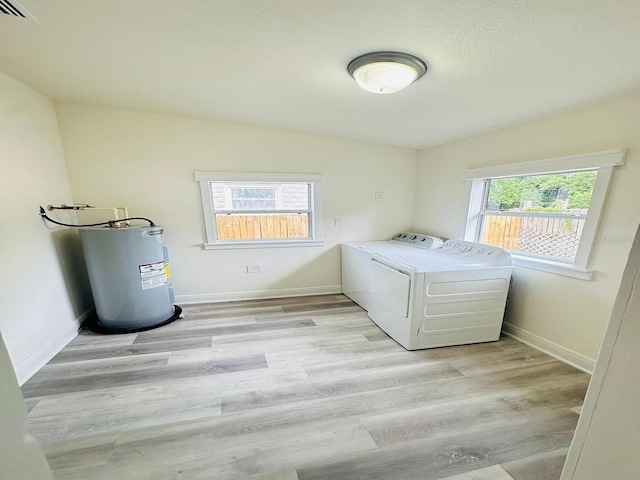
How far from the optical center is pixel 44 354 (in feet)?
7.02

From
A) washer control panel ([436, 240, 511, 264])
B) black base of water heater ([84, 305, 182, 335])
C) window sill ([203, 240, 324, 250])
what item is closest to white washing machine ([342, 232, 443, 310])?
washer control panel ([436, 240, 511, 264])

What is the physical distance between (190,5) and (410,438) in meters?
2.55

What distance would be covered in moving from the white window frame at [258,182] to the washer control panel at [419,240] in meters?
1.14

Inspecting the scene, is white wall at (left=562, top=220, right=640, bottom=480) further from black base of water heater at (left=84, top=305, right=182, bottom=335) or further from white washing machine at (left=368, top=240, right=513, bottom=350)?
black base of water heater at (left=84, top=305, right=182, bottom=335)

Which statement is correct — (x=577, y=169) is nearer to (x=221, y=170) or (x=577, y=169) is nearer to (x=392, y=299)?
(x=392, y=299)

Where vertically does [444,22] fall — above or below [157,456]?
above

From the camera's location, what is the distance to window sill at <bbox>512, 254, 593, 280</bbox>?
6.56 ft

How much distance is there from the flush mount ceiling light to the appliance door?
147 cm

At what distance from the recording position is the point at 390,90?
167 cm

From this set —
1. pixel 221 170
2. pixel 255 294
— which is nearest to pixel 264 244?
pixel 255 294

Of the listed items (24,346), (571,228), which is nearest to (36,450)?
(24,346)

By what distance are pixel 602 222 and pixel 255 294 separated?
138 inches

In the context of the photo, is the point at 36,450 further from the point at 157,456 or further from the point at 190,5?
the point at 190,5

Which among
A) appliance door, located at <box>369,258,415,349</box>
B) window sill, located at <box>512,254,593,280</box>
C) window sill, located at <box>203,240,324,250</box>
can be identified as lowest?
appliance door, located at <box>369,258,415,349</box>
